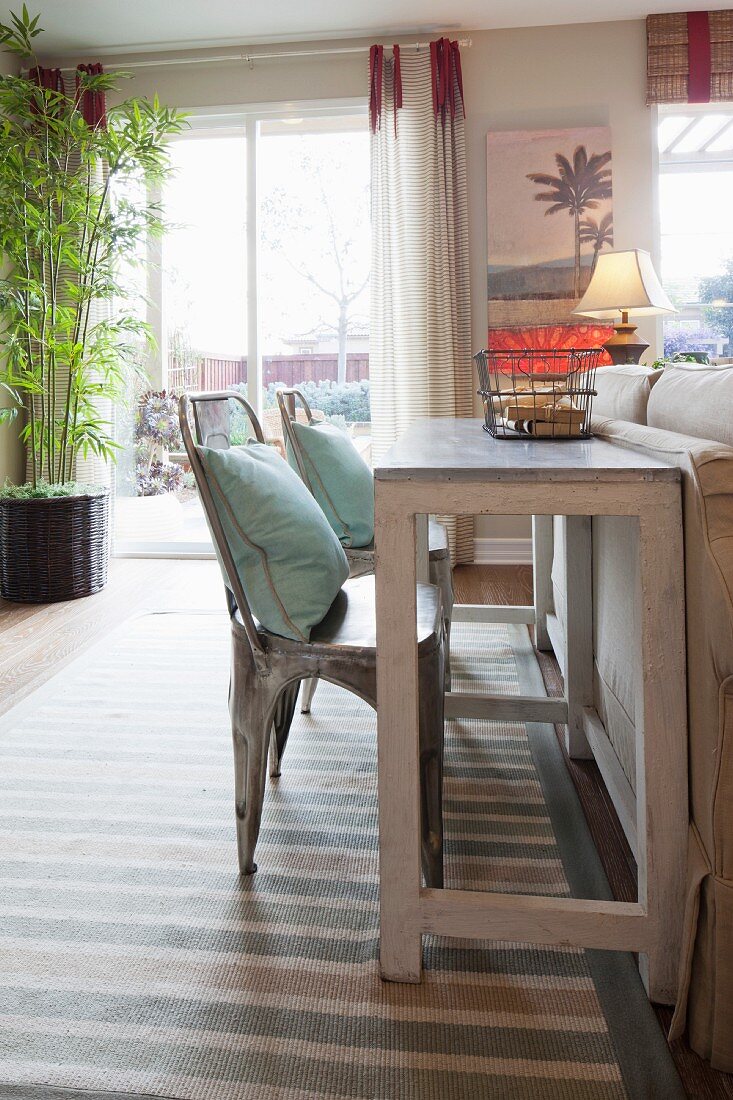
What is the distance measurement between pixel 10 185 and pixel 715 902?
3827 mm

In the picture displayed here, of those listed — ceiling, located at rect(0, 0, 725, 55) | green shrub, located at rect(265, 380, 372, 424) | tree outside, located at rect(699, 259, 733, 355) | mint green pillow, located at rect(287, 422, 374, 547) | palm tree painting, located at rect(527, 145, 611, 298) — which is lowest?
mint green pillow, located at rect(287, 422, 374, 547)

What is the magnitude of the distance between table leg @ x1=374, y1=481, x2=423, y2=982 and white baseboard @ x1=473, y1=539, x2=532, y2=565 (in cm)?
347

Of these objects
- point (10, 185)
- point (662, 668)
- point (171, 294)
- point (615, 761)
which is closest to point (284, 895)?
point (615, 761)

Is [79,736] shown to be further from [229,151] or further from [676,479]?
[229,151]

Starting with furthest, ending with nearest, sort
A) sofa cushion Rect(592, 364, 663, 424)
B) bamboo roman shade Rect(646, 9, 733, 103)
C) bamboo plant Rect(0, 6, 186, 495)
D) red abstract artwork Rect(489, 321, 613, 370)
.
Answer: red abstract artwork Rect(489, 321, 613, 370), bamboo roman shade Rect(646, 9, 733, 103), bamboo plant Rect(0, 6, 186, 495), sofa cushion Rect(592, 364, 663, 424)

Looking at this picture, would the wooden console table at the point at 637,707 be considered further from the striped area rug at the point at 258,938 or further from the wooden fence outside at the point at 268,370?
the wooden fence outside at the point at 268,370

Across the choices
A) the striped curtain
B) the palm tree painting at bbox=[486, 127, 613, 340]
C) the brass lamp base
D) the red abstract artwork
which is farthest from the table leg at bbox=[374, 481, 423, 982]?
the palm tree painting at bbox=[486, 127, 613, 340]

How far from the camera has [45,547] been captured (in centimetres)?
380

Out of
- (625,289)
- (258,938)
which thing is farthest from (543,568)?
(258,938)

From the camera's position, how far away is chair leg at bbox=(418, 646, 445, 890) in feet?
4.52

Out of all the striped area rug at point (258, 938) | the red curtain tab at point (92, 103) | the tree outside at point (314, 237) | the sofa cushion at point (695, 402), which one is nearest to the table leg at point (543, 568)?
the striped area rug at point (258, 938)

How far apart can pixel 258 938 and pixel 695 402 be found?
107 centimetres

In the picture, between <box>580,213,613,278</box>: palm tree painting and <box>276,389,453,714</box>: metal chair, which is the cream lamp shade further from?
<box>276,389,453,714</box>: metal chair

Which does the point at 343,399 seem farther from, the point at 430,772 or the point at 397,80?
the point at 430,772
